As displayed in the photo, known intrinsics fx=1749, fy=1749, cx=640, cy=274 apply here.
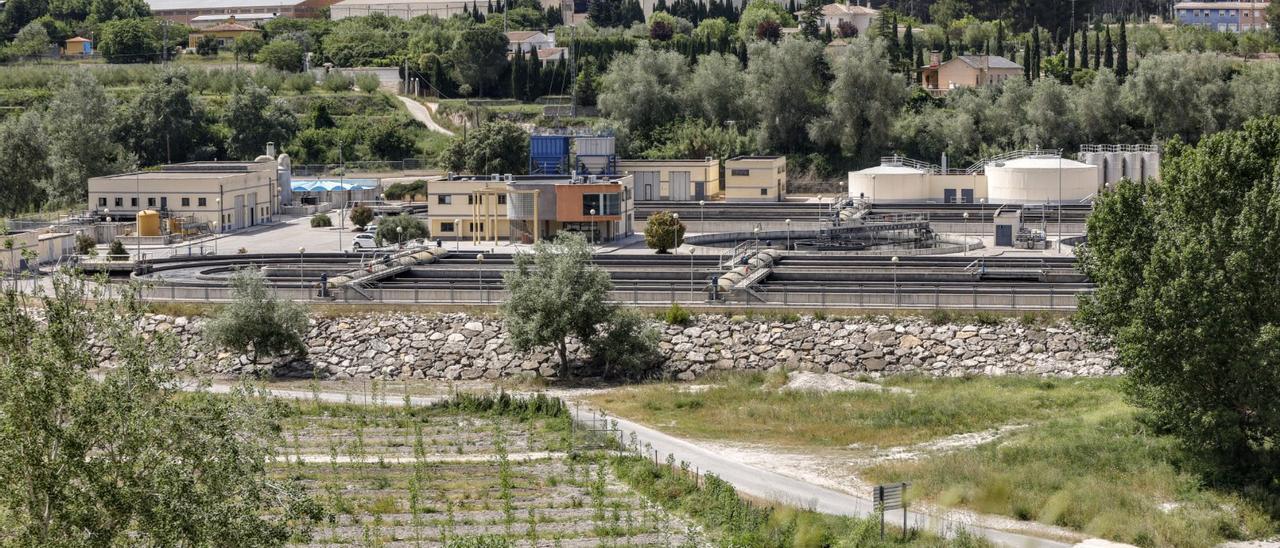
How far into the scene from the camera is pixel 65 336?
1873 centimetres

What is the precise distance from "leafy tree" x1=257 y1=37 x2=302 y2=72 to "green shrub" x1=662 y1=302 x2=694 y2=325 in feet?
224

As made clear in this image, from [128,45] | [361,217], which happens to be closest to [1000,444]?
[361,217]

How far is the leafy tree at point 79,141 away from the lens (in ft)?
251

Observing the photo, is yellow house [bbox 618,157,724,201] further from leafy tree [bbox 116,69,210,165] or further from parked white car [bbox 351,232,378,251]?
leafy tree [bbox 116,69,210,165]

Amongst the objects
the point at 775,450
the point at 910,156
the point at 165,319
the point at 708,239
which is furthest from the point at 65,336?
the point at 910,156

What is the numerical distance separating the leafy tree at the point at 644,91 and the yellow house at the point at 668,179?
13451 millimetres

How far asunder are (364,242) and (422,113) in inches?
1480

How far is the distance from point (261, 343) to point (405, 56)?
66.2 meters

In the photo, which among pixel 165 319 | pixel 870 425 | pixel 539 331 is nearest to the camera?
pixel 870 425

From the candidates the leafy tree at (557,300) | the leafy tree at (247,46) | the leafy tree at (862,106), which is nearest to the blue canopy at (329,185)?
the leafy tree at (862,106)

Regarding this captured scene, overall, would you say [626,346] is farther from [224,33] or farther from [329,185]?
[224,33]

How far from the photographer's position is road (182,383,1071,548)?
86.3 feet

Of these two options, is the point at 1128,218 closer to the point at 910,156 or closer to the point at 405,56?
the point at 910,156

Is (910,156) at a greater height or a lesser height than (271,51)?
lesser
